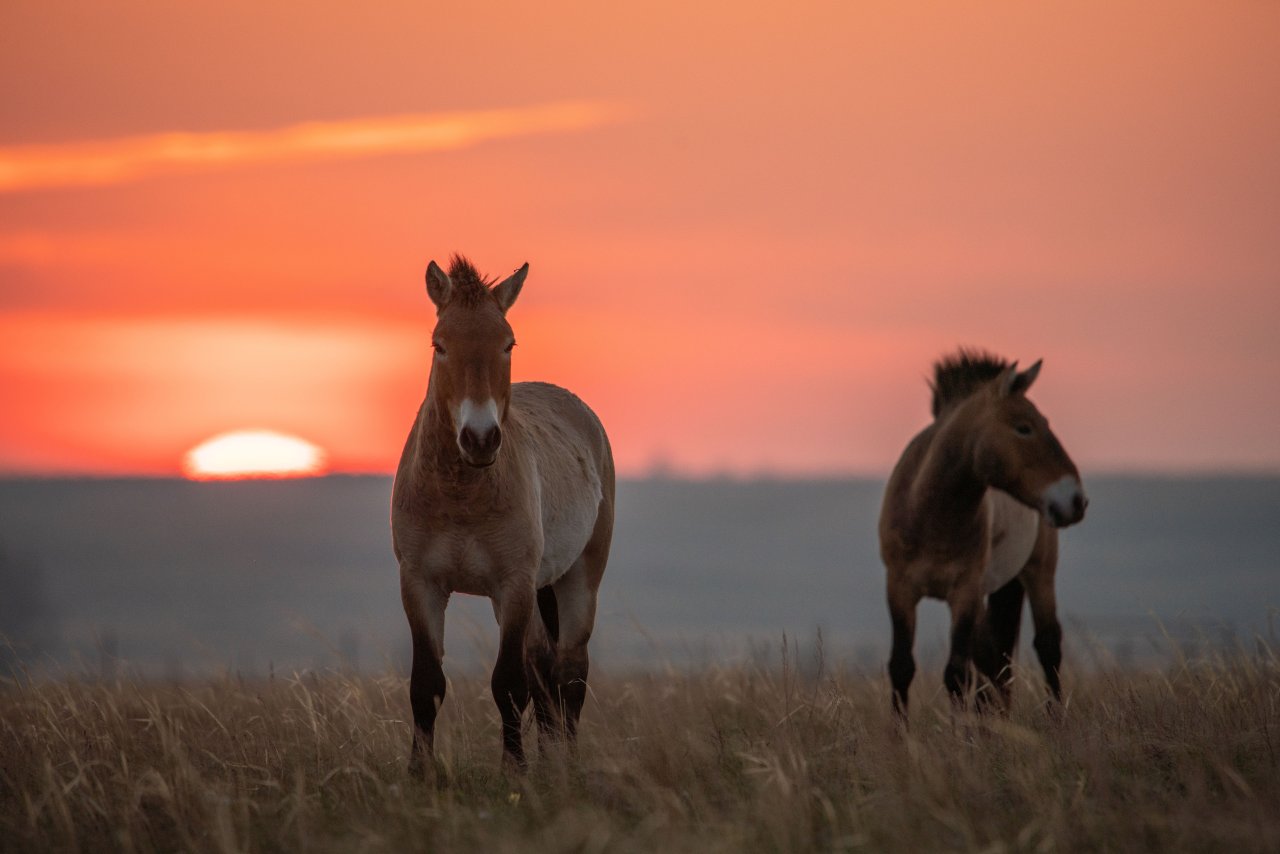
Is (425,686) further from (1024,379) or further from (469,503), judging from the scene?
(1024,379)

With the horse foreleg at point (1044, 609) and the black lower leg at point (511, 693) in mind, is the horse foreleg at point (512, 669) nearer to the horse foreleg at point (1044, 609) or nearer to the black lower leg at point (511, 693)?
the black lower leg at point (511, 693)

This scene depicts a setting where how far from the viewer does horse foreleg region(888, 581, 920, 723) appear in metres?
9.17

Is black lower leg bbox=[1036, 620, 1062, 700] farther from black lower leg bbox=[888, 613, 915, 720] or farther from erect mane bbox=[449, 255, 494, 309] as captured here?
erect mane bbox=[449, 255, 494, 309]

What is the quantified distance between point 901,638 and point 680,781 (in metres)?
3.34

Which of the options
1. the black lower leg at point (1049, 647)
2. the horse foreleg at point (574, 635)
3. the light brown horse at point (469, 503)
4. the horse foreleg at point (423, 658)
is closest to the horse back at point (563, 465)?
the light brown horse at point (469, 503)

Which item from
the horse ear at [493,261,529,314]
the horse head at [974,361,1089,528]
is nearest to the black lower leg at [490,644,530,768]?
the horse ear at [493,261,529,314]

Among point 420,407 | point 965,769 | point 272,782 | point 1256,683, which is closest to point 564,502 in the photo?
point 420,407

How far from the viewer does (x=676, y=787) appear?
6328mm

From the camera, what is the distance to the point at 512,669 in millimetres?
7266

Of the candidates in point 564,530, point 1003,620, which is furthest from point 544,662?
point 1003,620

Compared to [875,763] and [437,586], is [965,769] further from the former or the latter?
[437,586]

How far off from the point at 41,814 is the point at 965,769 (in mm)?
4100

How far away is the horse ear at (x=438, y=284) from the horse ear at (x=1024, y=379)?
4.22m

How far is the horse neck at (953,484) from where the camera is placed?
9.43 metres
